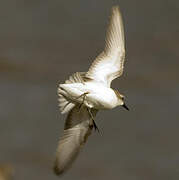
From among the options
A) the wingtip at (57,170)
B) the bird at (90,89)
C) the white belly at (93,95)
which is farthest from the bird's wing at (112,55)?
the wingtip at (57,170)

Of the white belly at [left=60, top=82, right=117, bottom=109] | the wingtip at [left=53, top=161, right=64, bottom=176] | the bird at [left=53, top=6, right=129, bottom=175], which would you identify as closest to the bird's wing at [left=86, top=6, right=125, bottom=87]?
the bird at [left=53, top=6, right=129, bottom=175]

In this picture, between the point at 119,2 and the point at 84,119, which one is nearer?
the point at 84,119

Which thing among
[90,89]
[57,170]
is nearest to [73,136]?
[57,170]

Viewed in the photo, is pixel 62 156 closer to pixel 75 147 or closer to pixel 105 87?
pixel 75 147

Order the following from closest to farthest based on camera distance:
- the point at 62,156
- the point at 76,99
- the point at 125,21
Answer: the point at 76,99 < the point at 62,156 < the point at 125,21

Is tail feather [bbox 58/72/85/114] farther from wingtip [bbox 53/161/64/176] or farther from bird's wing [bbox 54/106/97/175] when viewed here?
wingtip [bbox 53/161/64/176]

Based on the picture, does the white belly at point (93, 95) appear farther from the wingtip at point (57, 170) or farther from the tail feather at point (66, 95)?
the wingtip at point (57, 170)

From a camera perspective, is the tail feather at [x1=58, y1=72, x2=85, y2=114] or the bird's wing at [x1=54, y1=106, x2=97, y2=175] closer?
the tail feather at [x1=58, y1=72, x2=85, y2=114]

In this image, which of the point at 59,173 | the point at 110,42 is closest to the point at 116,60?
the point at 110,42
